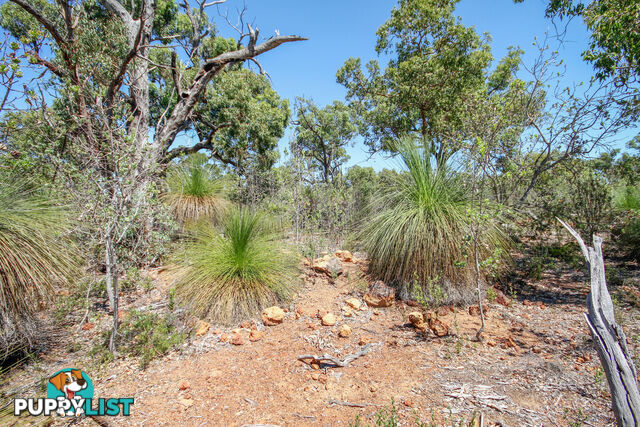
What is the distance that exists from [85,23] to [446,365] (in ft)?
22.3

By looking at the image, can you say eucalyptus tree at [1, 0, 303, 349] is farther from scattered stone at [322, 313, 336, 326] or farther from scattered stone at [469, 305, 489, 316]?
scattered stone at [469, 305, 489, 316]

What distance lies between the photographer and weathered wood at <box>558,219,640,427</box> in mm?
1358

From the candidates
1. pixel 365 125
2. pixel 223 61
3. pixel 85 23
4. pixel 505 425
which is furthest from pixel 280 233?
pixel 365 125

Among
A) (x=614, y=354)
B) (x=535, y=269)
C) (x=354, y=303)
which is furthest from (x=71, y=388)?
(x=535, y=269)

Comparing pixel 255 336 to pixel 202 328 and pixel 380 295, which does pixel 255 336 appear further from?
pixel 380 295

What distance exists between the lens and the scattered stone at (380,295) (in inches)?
141

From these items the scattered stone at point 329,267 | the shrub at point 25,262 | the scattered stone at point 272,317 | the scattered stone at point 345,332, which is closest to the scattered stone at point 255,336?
the scattered stone at point 272,317

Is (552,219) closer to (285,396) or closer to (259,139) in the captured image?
(285,396)

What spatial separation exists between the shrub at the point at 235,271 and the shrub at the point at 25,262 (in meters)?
1.24

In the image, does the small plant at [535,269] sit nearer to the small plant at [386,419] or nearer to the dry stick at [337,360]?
the dry stick at [337,360]

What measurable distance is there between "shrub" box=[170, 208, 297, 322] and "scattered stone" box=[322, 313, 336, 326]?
0.75m

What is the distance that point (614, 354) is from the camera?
1424mm

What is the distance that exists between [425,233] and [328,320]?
1.60 meters

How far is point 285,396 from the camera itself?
2.15m
